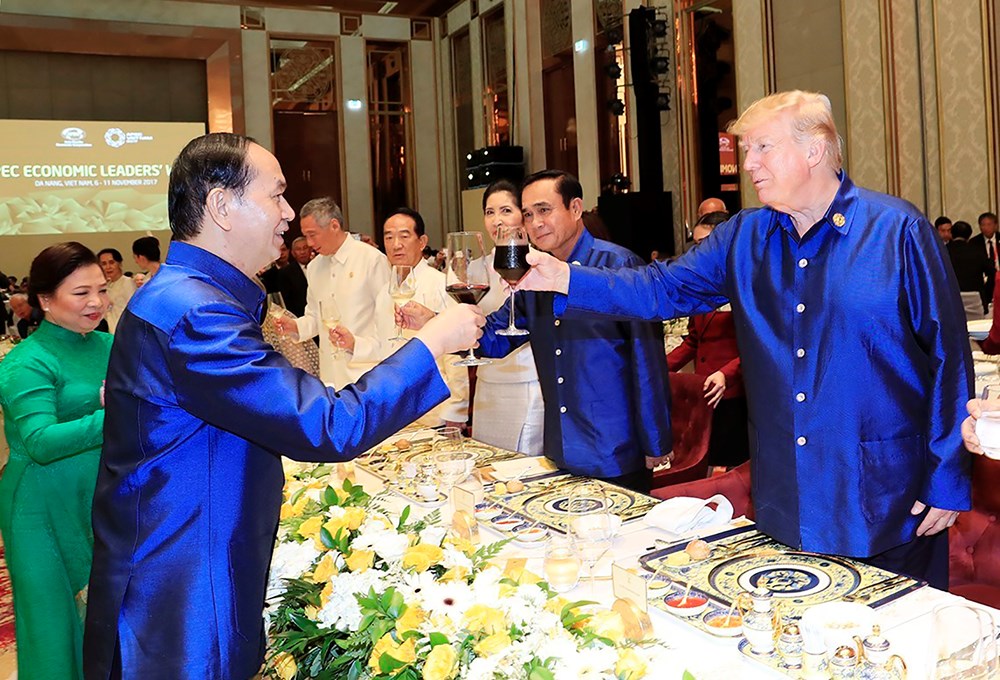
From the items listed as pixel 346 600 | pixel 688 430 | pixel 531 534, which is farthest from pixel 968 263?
pixel 346 600

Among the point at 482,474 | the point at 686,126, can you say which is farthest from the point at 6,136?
the point at 482,474

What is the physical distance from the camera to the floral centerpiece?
1216mm

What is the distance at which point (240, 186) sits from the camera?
141cm

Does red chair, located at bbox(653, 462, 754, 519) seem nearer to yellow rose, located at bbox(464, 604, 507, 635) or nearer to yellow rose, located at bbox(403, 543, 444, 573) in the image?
yellow rose, located at bbox(403, 543, 444, 573)

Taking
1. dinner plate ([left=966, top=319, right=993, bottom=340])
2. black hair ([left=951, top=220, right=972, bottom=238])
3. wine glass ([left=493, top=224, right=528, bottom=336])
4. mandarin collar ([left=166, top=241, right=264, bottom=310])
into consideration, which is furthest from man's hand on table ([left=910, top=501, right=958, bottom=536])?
black hair ([left=951, top=220, right=972, bottom=238])

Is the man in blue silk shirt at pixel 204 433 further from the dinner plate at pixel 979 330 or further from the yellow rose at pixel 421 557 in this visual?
the dinner plate at pixel 979 330

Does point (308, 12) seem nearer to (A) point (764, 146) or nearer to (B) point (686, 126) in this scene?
(B) point (686, 126)

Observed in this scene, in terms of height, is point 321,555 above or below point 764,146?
below

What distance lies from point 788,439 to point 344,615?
1.08 meters

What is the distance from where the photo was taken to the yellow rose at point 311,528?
5.84ft

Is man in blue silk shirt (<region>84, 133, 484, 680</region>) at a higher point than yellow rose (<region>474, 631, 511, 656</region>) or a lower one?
higher

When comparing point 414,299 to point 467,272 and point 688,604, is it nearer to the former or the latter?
point 467,272

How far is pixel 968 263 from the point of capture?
7250 millimetres

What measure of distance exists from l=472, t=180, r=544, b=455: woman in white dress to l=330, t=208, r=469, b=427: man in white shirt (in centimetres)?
39
